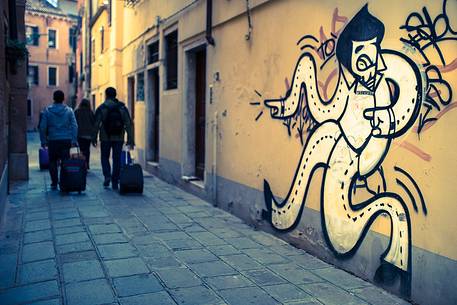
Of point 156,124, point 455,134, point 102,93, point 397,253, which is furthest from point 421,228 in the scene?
point 102,93

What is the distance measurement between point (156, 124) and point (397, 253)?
28.0ft

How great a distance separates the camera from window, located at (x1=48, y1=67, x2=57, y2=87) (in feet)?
131

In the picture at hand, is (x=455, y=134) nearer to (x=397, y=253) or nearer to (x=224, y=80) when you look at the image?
(x=397, y=253)

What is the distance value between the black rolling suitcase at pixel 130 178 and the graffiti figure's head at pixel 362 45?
15.7 feet

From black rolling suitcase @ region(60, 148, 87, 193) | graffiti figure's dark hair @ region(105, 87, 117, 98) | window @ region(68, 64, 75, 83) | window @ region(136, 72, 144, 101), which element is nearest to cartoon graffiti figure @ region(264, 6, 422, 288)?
black rolling suitcase @ region(60, 148, 87, 193)

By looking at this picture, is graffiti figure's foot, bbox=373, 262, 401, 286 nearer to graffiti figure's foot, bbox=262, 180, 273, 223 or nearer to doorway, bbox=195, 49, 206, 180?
graffiti figure's foot, bbox=262, 180, 273, 223

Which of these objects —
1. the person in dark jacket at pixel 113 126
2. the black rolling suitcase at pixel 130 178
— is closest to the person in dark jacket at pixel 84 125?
the person in dark jacket at pixel 113 126

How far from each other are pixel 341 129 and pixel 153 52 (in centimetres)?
776

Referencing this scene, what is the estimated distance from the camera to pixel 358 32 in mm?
4102

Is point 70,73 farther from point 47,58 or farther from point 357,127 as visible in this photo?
point 357,127

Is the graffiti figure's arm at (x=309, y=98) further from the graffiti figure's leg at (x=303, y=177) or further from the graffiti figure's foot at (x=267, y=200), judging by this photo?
the graffiti figure's foot at (x=267, y=200)

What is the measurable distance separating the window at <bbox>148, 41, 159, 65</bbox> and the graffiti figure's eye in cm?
737

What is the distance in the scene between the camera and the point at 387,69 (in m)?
3.79

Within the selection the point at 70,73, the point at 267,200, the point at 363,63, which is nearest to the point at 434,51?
the point at 363,63
